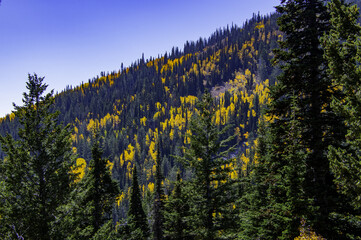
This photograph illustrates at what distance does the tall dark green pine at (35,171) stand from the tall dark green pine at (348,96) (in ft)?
38.3

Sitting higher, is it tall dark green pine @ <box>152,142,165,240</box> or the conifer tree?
the conifer tree

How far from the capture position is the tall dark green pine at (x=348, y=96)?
7.24 m

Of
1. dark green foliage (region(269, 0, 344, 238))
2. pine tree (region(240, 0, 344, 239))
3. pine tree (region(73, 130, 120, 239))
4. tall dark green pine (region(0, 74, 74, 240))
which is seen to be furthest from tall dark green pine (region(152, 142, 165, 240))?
dark green foliage (region(269, 0, 344, 238))

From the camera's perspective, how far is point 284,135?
1091cm

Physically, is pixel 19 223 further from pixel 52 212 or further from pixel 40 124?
pixel 40 124

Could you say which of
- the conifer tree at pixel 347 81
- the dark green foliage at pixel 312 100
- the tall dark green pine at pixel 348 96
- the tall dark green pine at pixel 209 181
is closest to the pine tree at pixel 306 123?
the dark green foliage at pixel 312 100

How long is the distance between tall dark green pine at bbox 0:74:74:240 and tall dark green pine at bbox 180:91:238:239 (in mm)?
7411

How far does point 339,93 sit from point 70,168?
13042mm

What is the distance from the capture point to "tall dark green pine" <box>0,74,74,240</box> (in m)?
9.79

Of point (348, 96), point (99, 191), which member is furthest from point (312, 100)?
point (99, 191)

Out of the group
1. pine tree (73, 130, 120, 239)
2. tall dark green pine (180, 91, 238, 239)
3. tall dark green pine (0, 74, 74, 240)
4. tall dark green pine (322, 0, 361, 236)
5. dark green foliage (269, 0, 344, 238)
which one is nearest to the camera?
tall dark green pine (322, 0, 361, 236)

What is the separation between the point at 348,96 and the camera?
759 centimetres

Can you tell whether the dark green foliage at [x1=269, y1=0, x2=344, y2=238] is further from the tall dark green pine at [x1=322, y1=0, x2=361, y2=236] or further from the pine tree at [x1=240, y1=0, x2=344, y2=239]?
the tall dark green pine at [x1=322, y1=0, x2=361, y2=236]

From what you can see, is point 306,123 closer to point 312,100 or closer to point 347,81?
point 312,100
